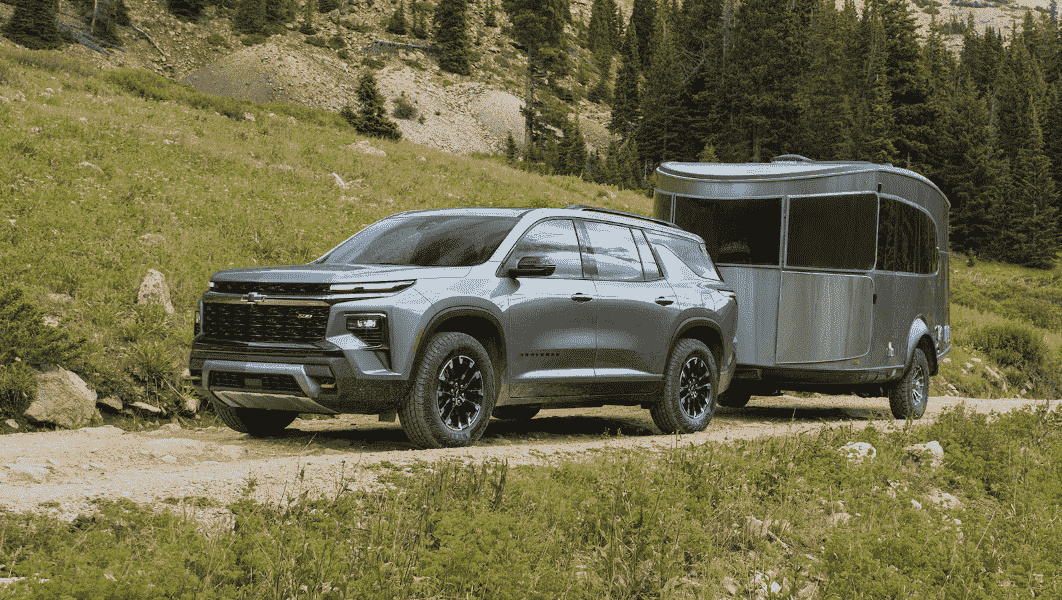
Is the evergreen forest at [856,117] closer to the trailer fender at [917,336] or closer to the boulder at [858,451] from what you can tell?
the trailer fender at [917,336]

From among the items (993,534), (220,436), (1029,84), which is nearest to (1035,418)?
(993,534)

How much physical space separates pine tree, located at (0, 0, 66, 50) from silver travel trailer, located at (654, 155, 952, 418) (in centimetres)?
6605

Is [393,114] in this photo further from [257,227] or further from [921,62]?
[257,227]

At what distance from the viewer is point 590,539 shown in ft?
16.2

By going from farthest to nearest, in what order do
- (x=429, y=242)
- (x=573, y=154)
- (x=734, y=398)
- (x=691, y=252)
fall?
(x=573, y=154)
(x=734, y=398)
(x=691, y=252)
(x=429, y=242)

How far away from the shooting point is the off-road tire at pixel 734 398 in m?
12.9

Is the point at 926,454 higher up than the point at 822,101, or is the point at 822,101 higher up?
the point at 822,101

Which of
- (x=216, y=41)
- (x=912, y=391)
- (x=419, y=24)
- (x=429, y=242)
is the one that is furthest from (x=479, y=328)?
(x=419, y=24)

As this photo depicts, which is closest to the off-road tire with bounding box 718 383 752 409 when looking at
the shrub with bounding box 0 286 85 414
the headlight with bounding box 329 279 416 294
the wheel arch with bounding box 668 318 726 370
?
the wheel arch with bounding box 668 318 726 370

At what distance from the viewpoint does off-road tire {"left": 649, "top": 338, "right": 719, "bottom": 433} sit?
29.0 ft

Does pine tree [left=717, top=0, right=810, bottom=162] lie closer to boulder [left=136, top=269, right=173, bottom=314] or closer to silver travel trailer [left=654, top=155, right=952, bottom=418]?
silver travel trailer [left=654, top=155, right=952, bottom=418]

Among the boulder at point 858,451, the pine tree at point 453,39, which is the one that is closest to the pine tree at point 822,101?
the pine tree at point 453,39

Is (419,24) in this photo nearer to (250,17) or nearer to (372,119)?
(250,17)

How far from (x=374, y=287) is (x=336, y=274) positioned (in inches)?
10.9
